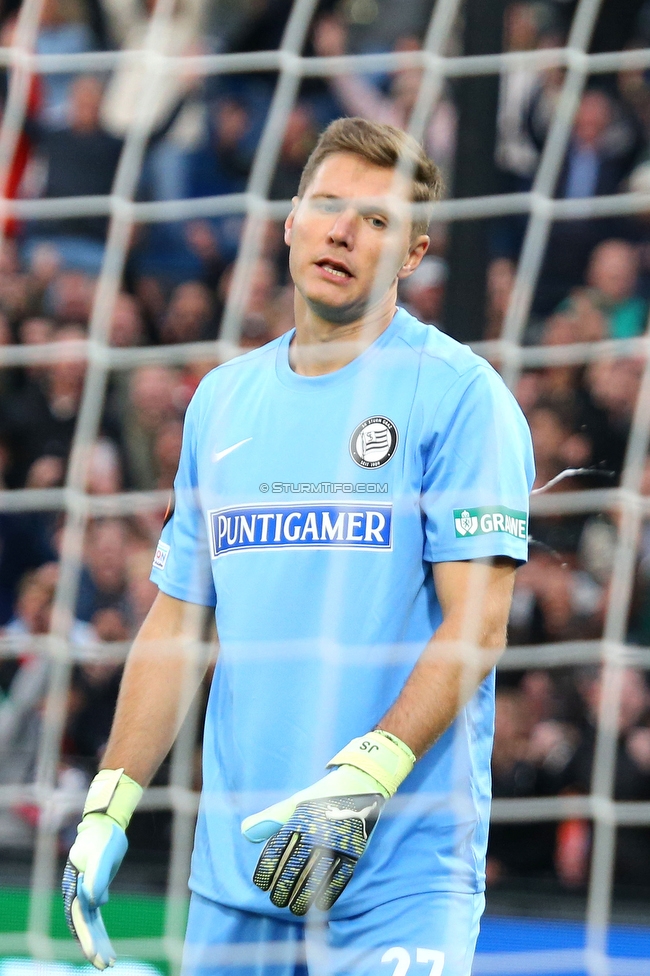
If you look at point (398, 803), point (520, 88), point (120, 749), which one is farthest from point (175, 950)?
point (520, 88)

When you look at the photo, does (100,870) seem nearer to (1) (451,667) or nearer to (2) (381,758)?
(2) (381,758)

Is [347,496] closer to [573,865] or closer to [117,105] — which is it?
[573,865]

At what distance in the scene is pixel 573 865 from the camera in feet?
13.0

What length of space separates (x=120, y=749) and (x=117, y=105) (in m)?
3.83

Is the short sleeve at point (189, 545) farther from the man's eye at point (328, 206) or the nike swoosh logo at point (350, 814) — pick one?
the nike swoosh logo at point (350, 814)

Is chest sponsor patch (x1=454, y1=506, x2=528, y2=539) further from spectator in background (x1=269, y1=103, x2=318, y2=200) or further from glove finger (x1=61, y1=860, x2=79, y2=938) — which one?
spectator in background (x1=269, y1=103, x2=318, y2=200)

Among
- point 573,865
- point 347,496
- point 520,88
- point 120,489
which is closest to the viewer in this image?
point 347,496

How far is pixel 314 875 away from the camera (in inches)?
76.1

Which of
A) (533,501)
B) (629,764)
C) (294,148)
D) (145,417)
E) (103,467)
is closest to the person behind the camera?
(533,501)

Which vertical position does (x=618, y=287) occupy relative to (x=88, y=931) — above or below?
above

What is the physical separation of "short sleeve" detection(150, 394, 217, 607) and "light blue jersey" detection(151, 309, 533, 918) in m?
0.14

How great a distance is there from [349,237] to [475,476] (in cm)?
41

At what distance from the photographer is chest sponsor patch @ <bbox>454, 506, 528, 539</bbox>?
6.87ft

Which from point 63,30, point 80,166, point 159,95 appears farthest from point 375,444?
point 63,30
